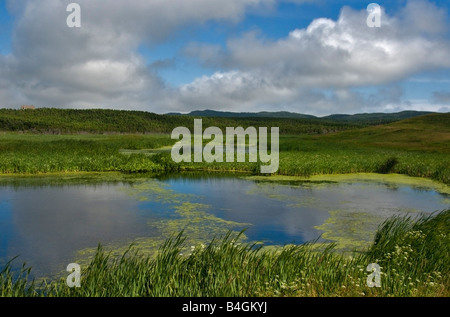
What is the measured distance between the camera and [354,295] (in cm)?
668

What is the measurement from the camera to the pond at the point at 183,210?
12.8m

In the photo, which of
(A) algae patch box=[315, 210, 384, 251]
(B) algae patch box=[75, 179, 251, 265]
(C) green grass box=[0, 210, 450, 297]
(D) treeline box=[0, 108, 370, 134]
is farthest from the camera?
(D) treeline box=[0, 108, 370, 134]

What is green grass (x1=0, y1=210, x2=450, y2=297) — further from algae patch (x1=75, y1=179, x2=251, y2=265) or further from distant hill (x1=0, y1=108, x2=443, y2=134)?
distant hill (x1=0, y1=108, x2=443, y2=134)

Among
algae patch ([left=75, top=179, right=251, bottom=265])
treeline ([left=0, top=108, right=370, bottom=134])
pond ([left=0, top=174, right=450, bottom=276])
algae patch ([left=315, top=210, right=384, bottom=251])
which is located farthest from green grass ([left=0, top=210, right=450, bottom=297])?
treeline ([left=0, top=108, right=370, bottom=134])

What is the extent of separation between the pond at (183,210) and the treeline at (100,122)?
3474 inches

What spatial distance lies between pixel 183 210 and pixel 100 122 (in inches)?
4910

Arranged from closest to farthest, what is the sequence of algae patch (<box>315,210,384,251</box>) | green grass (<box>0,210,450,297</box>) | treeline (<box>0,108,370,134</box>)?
green grass (<box>0,210,450,297</box>), algae patch (<box>315,210,384,251</box>), treeline (<box>0,108,370,134</box>)

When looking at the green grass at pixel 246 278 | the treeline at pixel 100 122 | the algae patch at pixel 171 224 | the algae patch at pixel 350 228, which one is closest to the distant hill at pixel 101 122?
the treeline at pixel 100 122

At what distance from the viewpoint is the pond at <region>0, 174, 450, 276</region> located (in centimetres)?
1277

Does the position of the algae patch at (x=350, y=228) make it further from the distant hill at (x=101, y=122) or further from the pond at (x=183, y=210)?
the distant hill at (x=101, y=122)

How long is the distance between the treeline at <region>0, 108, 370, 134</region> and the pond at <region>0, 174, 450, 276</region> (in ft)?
290

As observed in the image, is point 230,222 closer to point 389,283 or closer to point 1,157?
point 389,283

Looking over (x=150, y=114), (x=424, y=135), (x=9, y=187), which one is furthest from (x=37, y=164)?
(x=150, y=114)

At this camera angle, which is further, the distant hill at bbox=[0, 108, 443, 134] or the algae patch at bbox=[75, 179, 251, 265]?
the distant hill at bbox=[0, 108, 443, 134]
